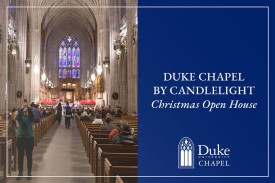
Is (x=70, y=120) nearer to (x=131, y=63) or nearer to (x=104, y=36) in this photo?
(x=131, y=63)

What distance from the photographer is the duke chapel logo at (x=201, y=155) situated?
4.03m

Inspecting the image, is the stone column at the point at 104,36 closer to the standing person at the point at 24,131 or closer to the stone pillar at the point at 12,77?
the stone pillar at the point at 12,77

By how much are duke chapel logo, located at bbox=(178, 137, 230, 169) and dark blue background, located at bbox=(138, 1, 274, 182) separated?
0.04 meters

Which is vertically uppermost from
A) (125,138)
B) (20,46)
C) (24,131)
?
(20,46)

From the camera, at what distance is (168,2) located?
4.02 m

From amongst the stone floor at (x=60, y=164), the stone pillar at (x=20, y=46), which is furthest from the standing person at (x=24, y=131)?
the stone pillar at (x=20, y=46)

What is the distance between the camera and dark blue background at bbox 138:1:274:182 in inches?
157

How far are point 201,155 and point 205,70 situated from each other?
2.38 ft

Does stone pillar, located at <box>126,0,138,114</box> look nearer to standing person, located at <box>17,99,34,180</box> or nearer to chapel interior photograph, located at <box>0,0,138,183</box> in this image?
chapel interior photograph, located at <box>0,0,138,183</box>

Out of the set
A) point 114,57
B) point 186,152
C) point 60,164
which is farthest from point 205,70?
point 114,57

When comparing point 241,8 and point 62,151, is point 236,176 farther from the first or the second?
point 62,151

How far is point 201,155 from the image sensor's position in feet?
13.4

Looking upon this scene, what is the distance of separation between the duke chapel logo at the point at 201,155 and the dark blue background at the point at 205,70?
4 centimetres

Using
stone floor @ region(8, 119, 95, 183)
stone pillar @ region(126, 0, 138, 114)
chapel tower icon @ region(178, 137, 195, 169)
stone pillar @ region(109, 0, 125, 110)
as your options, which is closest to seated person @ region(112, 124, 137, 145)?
stone floor @ region(8, 119, 95, 183)
